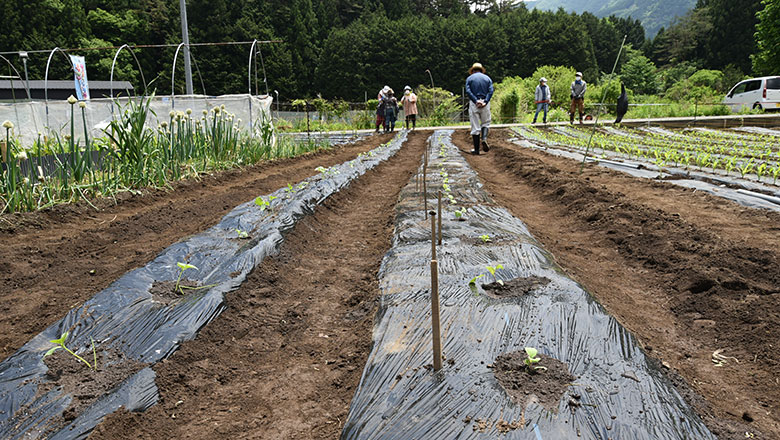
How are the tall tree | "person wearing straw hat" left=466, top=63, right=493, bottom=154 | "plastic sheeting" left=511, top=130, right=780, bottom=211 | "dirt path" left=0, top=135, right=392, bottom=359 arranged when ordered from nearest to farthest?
1. "dirt path" left=0, top=135, right=392, bottom=359
2. "plastic sheeting" left=511, top=130, right=780, bottom=211
3. "person wearing straw hat" left=466, top=63, right=493, bottom=154
4. the tall tree

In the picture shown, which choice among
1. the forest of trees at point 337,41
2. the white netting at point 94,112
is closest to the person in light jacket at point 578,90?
the white netting at point 94,112

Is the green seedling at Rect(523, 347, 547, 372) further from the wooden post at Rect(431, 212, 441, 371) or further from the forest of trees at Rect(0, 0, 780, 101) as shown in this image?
the forest of trees at Rect(0, 0, 780, 101)

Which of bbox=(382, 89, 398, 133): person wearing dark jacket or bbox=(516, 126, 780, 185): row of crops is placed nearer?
bbox=(516, 126, 780, 185): row of crops

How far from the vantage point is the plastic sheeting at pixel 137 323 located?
4.98ft

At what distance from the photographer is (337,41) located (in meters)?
42.7

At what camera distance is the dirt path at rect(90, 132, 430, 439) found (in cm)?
161

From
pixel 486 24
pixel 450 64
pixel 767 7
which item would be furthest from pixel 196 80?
pixel 767 7

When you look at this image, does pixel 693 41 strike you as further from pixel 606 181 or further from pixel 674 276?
pixel 674 276

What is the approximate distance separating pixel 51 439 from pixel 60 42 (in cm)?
4343

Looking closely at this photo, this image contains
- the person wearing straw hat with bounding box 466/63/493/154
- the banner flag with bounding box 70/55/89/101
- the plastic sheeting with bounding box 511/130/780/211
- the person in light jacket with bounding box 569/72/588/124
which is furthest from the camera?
the person in light jacket with bounding box 569/72/588/124

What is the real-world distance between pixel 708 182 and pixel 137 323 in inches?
218

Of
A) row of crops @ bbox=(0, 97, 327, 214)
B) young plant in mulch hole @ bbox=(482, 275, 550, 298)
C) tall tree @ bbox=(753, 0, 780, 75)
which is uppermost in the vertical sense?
tall tree @ bbox=(753, 0, 780, 75)

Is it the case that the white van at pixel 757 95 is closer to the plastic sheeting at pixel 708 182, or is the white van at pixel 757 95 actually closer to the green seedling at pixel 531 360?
the plastic sheeting at pixel 708 182

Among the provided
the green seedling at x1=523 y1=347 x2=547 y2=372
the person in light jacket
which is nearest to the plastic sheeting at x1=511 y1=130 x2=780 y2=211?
the green seedling at x1=523 y1=347 x2=547 y2=372
